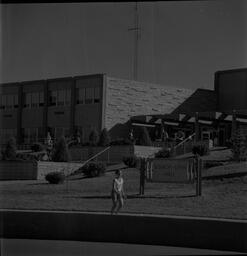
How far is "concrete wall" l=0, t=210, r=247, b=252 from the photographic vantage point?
44.1ft

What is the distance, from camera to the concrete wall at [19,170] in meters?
30.7

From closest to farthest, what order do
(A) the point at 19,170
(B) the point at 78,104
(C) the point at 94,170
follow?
(C) the point at 94,170 → (A) the point at 19,170 → (B) the point at 78,104

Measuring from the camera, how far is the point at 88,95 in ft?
173

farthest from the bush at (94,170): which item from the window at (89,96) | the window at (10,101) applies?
the window at (10,101)

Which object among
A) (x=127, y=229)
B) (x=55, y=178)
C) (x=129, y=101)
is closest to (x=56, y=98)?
(x=129, y=101)

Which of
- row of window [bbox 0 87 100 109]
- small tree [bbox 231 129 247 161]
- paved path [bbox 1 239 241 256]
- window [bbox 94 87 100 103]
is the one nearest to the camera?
paved path [bbox 1 239 241 256]

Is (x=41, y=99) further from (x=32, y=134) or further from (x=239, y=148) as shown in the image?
(x=239, y=148)

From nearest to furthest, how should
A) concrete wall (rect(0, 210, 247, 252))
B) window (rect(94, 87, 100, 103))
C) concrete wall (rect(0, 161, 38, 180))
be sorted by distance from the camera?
concrete wall (rect(0, 210, 247, 252))
concrete wall (rect(0, 161, 38, 180))
window (rect(94, 87, 100, 103))

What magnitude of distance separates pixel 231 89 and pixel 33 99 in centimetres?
1783

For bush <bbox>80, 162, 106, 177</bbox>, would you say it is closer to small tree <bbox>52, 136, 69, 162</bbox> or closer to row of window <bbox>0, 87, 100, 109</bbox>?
small tree <bbox>52, 136, 69, 162</bbox>

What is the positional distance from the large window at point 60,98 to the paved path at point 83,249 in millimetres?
40268

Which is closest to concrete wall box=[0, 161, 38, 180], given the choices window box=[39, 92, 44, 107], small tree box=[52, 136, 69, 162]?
small tree box=[52, 136, 69, 162]

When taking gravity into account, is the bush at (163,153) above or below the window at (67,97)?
below

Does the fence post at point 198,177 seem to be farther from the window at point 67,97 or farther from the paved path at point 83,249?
the window at point 67,97
